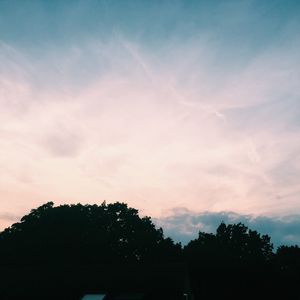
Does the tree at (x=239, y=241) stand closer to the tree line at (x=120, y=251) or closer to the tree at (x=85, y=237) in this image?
the tree line at (x=120, y=251)

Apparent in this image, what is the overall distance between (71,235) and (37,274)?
34759mm

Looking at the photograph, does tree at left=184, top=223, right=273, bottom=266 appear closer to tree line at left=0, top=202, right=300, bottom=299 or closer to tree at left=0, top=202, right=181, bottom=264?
tree line at left=0, top=202, right=300, bottom=299

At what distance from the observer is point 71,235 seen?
232 feet

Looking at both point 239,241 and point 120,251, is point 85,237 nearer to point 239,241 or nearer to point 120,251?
point 120,251

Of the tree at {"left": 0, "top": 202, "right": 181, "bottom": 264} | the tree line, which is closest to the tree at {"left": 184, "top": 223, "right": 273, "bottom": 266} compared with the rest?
the tree line

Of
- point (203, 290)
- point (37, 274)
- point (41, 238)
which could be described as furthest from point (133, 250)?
point (37, 274)

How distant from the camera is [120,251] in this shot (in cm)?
7588

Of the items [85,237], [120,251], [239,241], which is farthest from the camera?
[239,241]

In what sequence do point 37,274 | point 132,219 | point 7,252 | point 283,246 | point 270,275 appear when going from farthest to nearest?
point 283,246, point 132,219, point 7,252, point 270,275, point 37,274

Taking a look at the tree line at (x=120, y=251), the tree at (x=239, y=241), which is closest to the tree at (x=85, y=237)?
the tree line at (x=120, y=251)

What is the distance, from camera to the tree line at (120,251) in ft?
194

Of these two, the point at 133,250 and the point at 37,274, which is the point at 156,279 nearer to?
the point at 37,274

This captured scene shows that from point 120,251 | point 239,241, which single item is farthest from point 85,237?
point 239,241

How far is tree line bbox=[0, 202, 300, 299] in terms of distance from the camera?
59.0 m
